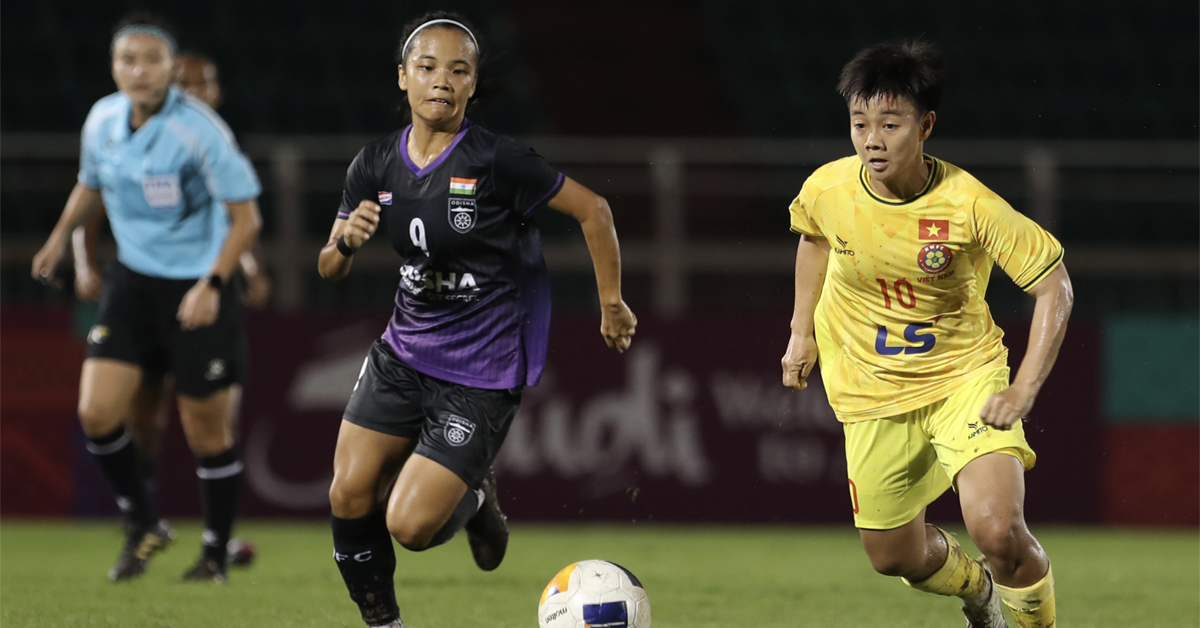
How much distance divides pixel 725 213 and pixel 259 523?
397 cm

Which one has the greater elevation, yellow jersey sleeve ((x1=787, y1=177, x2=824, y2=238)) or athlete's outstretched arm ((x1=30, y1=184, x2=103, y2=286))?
yellow jersey sleeve ((x1=787, y1=177, x2=824, y2=238))

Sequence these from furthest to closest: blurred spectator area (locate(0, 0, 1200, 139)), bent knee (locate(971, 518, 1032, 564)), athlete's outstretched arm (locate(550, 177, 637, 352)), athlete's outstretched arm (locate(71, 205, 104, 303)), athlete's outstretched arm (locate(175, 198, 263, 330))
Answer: blurred spectator area (locate(0, 0, 1200, 139)) → athlete's outstretched arm (locate(71, 205, 104, 303)) → athlete's outstretched arm (locate(175, 198, 263, 330)) → athlete's outstretched arm (locate(550, 177, 637, 352)) → bent knee (locate(971, 518, 1032, 564))

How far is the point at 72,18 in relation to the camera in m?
12.5

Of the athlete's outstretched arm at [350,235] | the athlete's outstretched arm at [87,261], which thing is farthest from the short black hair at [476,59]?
the athlete's outstretched arm at [87,261]

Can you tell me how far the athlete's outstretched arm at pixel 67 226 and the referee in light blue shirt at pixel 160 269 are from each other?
0.01 meters

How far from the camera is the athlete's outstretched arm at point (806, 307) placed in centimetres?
491

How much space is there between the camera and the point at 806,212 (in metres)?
4.83

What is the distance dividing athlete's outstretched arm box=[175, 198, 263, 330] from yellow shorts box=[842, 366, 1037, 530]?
2.78 m

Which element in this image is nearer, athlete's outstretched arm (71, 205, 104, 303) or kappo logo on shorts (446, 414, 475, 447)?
kappo logo on shorts (446, 414, 475, 447)

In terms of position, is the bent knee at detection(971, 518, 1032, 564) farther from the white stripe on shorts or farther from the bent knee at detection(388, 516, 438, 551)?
the white stripe on shorts

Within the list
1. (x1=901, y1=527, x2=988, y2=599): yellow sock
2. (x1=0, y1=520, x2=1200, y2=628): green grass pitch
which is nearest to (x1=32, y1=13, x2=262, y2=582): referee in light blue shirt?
(x1=0, y1=520, x2=1200, y2=628): green grass pitch

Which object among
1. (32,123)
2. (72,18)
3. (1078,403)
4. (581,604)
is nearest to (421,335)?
(581,604)

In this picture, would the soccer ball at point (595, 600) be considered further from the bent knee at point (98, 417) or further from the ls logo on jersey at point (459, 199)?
the bent knee at point (98, 417)

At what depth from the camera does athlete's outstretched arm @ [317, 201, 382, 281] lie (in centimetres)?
462
